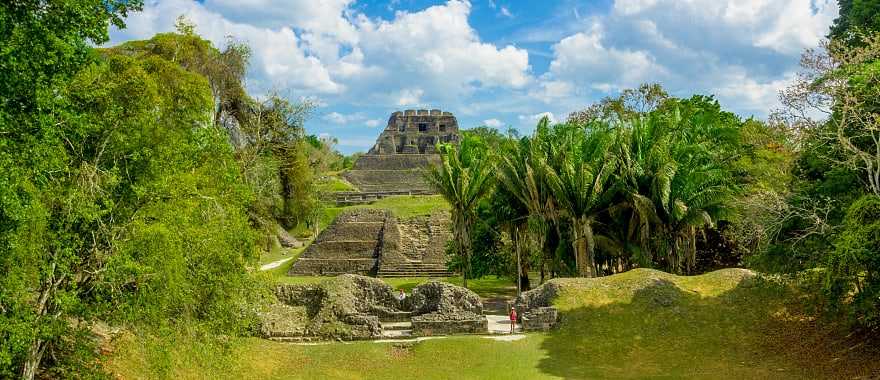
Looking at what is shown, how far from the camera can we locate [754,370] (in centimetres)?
1484

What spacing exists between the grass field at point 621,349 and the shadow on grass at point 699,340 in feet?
0.09

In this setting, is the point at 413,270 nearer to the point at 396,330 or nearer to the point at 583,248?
the point at 583,248

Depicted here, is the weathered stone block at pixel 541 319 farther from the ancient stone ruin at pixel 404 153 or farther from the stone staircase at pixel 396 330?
the ancient stone ruin at pixel 404 153

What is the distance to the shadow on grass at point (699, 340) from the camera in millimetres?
14875

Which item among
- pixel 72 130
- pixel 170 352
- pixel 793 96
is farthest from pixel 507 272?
pixel 72 130

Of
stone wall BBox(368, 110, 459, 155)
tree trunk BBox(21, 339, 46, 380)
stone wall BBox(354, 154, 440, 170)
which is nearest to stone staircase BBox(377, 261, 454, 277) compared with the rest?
tree trunk BBox(21, 339, 46, 380)

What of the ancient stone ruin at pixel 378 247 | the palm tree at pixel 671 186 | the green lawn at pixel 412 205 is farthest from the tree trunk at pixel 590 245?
the green lawn at pixel 412 205

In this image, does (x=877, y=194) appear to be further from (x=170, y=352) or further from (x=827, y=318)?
(x=170, y=352)

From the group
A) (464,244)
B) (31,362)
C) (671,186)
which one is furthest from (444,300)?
(31,362)

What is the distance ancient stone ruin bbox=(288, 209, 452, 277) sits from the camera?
33125 mm

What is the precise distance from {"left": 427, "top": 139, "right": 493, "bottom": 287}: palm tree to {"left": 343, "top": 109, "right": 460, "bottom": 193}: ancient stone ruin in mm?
23346

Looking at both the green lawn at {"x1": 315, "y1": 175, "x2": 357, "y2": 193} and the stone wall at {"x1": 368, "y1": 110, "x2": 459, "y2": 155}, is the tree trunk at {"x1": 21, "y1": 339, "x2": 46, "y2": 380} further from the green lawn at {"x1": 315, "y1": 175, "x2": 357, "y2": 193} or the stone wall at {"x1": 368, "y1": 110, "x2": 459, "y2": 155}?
the stone wall at {"x1": 368, "y1": 110, "x2": 459, "y2": 155}

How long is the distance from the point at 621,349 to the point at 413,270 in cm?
1683

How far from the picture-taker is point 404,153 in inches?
2393
